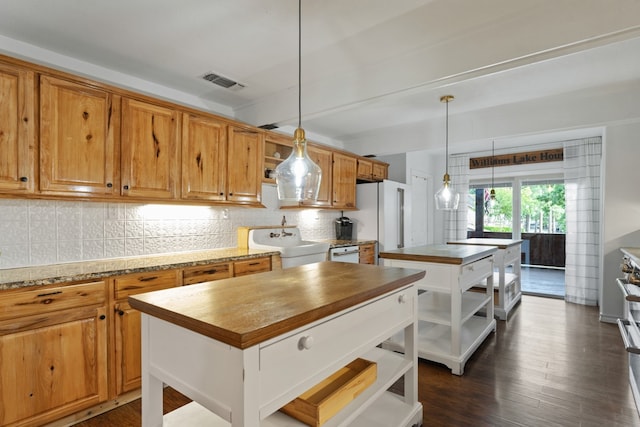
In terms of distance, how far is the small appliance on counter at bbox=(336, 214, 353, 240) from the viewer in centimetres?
493

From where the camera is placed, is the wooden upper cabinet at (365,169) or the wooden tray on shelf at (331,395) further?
the wooden upper cabinet at (365,169)

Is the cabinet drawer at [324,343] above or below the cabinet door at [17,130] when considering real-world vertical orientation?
below

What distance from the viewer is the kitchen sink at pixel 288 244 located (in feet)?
10.7

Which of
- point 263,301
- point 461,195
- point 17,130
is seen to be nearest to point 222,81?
point 17,130

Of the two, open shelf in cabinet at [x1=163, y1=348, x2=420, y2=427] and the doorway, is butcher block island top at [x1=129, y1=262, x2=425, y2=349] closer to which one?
open shelf in cabinet at [x1=163, y1=348, x2=420, y2=427]

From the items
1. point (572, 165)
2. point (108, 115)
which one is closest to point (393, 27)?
point (108, 115)

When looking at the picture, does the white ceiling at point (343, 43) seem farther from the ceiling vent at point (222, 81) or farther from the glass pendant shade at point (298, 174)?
the glass pendant shade at point (298, 174)

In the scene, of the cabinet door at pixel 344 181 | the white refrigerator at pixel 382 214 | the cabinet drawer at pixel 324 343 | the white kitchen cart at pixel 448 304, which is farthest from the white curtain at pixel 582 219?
the cabinet drawer at pixel 324 343

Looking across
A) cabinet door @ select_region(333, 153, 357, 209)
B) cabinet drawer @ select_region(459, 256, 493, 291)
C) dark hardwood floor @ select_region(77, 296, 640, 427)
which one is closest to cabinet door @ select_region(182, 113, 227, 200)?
dark hardwood floor @ select_region(77, 296, 640, 427)

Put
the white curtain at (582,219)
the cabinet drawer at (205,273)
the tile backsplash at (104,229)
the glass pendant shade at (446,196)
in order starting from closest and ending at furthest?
the tile backsplash at (104,229)
the cabinet drawer at (205,273)
the glass pendant shade at (446,196)
the white curtain at (582,219)

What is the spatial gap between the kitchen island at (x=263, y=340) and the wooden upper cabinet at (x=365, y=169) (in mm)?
3467

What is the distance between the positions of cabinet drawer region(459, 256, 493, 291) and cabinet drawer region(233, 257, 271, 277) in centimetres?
174

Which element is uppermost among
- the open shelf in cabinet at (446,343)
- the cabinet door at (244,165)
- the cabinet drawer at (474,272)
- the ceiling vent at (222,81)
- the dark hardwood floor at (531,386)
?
the ceiling vent at (222,81)

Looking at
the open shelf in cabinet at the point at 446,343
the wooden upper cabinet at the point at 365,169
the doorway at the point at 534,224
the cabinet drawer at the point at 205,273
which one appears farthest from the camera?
the doorway at the point at 534,224
